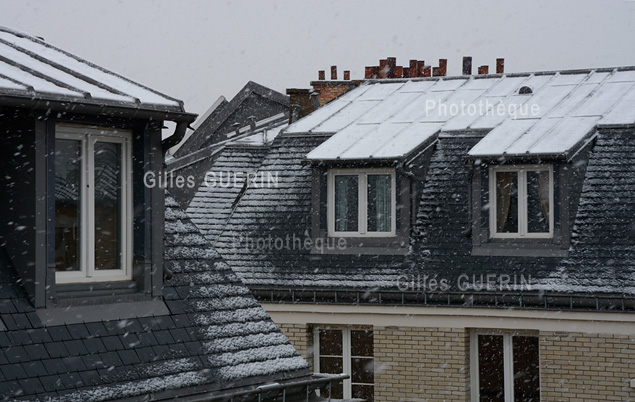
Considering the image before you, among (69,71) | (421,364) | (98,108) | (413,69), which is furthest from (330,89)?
(98,108)

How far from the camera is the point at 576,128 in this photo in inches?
631

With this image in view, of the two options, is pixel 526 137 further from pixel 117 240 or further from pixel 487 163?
pixel 117 240

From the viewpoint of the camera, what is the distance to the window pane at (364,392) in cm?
1627

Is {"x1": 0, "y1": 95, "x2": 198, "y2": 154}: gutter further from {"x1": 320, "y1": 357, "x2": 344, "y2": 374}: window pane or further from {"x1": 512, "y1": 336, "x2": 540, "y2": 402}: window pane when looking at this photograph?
{"x1": 320, "y1": 357, "x2": 344, "y2": 374}: window pane

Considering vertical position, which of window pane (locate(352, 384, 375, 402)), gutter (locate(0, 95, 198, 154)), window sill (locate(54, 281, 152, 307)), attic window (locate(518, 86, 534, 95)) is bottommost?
window pane (locate(352, 384, 375, 402))

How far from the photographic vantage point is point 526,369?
15.4 m

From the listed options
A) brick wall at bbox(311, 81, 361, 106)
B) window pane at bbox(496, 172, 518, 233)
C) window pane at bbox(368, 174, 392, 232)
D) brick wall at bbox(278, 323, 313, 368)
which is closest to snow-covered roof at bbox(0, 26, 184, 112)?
window pane at bbox(368, 174, 392, 232)

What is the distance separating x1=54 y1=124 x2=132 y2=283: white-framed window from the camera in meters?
8.12

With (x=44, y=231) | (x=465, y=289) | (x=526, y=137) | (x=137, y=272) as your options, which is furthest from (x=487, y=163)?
(x=44, y=231)

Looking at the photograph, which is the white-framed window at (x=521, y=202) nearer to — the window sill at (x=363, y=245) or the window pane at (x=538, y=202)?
the window pane at (x=538, y=202)

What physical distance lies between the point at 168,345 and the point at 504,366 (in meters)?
8.29

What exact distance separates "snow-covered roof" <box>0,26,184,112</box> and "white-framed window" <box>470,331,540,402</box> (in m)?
8.31

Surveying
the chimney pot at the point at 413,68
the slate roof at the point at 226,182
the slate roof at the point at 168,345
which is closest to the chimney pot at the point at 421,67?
the chimney pot at the point at 413,68

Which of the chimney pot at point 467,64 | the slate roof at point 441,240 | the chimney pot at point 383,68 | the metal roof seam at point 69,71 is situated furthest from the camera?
the chimney pot at point 467,64
